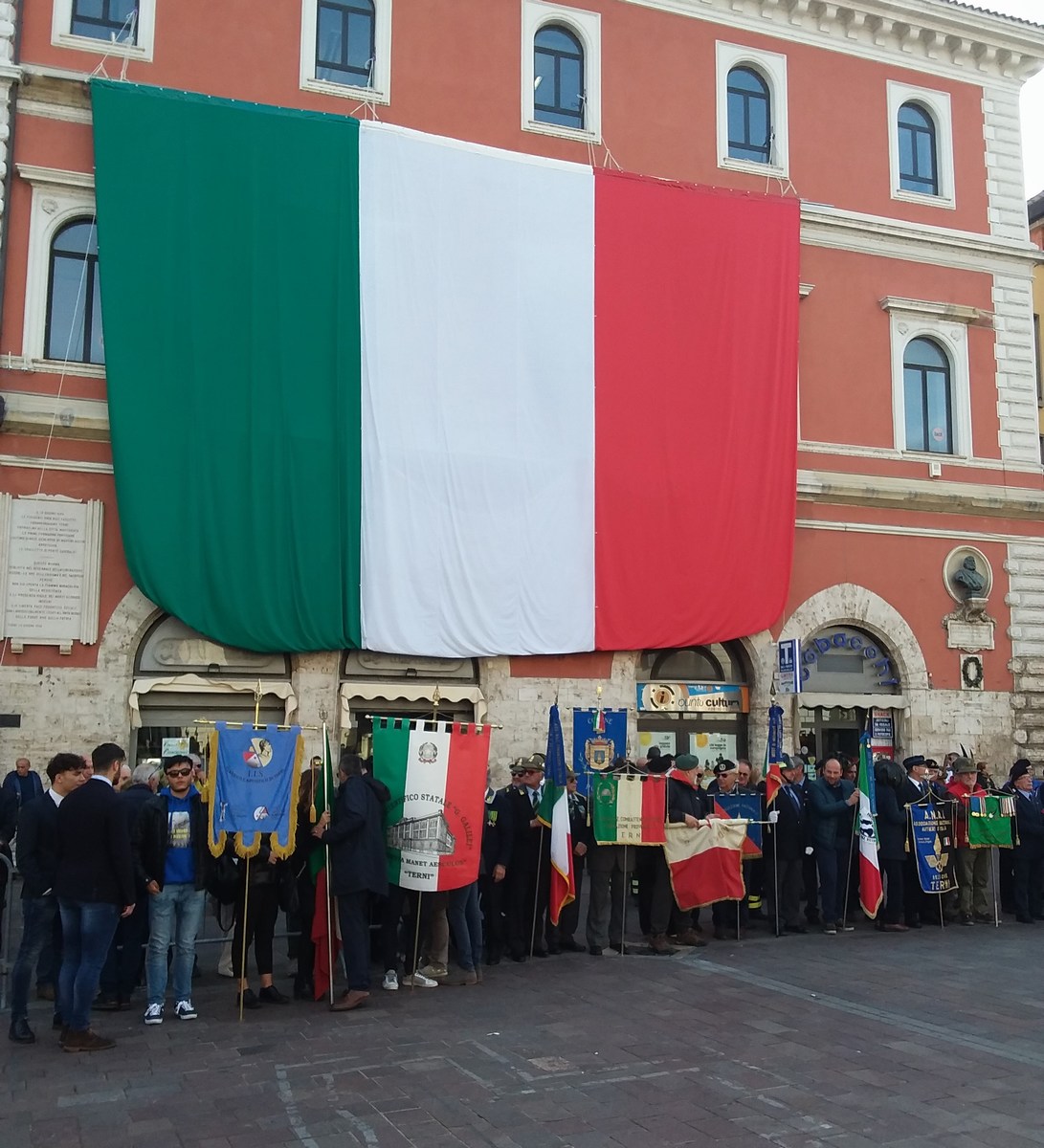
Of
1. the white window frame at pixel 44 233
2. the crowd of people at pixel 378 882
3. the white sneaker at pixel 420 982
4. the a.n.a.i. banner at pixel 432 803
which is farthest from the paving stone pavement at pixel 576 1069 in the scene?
the white window frame at pixel 44 233

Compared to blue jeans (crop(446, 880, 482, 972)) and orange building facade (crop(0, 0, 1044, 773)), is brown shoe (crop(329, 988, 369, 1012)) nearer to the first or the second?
blue jeans (crop(446, 880, 482, 972))

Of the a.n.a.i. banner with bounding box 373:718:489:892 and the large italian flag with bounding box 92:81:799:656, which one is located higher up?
the large italian flag with bounding box 92:81:799:656

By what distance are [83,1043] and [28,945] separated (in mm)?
882

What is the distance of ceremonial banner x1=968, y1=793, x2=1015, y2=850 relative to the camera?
13.5 metres

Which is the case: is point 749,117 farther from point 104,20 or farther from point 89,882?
point 89,882

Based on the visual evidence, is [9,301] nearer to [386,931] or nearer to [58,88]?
[58,88]

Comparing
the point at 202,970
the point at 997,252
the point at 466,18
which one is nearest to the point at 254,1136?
the point at 202,970

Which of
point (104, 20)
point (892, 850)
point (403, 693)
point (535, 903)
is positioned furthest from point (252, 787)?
point (104, 20)

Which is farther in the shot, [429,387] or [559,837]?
[429,387]

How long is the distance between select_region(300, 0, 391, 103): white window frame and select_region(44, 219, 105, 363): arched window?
13.7 ft

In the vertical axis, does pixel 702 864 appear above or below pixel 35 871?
below

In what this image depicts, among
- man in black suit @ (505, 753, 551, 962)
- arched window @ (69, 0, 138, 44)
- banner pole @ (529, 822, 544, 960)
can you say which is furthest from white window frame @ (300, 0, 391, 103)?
banner pole @ (529, 822, 544, 960)

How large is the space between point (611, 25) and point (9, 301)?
11.1 meters

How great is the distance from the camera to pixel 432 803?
9875mm
